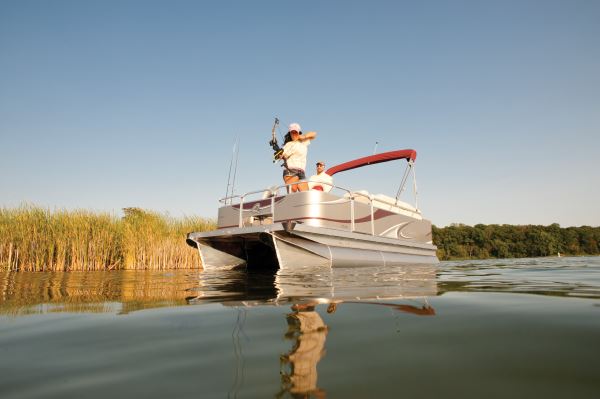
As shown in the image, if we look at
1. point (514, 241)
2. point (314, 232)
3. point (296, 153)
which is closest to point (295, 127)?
point (296, 153)

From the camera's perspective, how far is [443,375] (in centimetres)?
86

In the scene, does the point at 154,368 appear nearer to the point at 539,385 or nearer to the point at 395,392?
the point at 395,392

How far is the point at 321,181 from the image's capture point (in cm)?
768

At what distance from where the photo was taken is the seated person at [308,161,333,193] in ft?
22.0

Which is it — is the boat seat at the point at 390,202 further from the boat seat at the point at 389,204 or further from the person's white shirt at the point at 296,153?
the person's white shirt at the point at 296,153

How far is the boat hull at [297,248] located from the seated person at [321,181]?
2.80 feet

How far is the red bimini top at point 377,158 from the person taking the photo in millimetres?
9641

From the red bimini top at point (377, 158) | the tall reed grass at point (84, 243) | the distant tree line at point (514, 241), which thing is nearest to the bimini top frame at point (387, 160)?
the red bimini top at point (377, 158)

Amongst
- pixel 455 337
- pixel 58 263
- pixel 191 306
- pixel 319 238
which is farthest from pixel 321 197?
pixel 58 263

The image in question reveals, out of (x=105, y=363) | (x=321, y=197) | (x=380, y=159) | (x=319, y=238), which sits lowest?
(x=105, y=363)

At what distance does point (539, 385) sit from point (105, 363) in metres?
1.16

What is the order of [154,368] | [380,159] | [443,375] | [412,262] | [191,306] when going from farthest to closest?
1. [380,159]
2. [412,262]
3. [191,306]
4. [154,368]
5. [443,375]

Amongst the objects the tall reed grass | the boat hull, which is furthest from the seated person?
the tall reed grass

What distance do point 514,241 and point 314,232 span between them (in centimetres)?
4873
